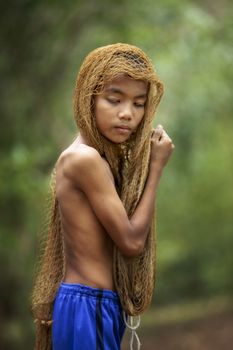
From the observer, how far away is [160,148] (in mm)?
3365

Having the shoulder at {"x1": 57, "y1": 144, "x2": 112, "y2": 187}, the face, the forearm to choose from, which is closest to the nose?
the face

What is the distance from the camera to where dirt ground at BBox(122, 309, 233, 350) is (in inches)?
468

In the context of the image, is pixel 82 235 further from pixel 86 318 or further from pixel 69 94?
pixel 69 94

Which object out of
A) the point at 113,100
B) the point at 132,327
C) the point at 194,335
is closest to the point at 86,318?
the point at 132,327

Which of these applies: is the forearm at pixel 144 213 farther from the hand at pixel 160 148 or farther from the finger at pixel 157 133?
the finger at pixel 157 133

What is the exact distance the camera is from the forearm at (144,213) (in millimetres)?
3164

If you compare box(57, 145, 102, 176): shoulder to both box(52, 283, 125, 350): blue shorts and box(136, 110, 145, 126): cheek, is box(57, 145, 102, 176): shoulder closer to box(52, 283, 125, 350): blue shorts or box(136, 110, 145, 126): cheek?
box(136, 110, 145, 126): cheek

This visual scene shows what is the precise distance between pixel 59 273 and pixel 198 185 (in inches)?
443

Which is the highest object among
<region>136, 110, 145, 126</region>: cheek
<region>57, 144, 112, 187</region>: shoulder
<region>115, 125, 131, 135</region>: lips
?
<region>136, 110, 145, 126</region>: cheek

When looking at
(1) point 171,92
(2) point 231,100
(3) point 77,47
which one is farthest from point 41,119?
(2) point 231,100

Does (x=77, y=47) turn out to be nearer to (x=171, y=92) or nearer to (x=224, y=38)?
(x=171, y=92)

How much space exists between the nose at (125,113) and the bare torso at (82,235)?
206 millimetres

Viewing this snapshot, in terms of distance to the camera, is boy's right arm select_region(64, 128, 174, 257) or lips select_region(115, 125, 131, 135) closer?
boy's right arm select_region(64, 128, 174, 257)

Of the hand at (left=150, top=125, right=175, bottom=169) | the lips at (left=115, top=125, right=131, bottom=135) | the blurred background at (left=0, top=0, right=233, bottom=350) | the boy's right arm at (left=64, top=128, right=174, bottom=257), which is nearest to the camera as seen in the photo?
the boy's right arm at (left=64, top=128, right=174, bottom=257)
